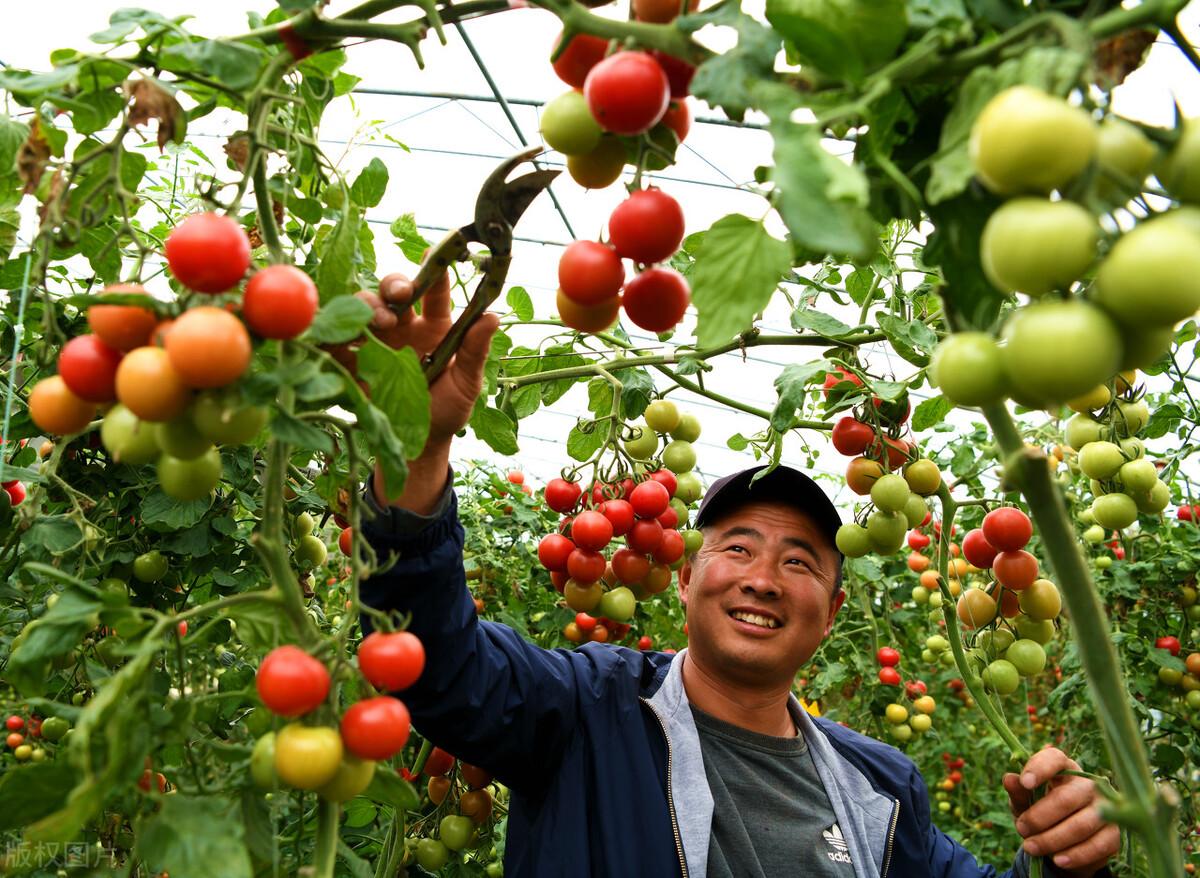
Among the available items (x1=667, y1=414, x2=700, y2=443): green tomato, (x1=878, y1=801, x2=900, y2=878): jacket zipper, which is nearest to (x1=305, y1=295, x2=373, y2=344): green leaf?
(x1=667, y1=414, x2=700, y2=443): green tomato

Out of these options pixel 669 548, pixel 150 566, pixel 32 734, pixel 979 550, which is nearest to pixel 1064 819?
pixel 979 550

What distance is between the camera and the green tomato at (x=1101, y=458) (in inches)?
66.1

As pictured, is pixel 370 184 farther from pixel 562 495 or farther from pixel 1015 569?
pixel 1015 569

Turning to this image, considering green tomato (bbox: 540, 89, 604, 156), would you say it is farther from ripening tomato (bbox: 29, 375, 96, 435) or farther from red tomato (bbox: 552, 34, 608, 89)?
ripening tomato (bbox: 29, 375, 96, 435)

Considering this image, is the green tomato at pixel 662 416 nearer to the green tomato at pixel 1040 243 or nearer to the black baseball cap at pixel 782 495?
the black baseball cap at pixel 782 495

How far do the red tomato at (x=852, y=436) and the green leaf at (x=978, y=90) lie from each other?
1.05 m

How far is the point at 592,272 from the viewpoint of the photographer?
81 centimetres

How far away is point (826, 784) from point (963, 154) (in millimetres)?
1583

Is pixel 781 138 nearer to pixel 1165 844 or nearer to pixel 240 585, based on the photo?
pixel 1165 844

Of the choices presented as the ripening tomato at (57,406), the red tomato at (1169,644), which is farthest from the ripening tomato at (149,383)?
the red tomato at (1169,644)

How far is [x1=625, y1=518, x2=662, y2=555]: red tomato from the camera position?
182 cm

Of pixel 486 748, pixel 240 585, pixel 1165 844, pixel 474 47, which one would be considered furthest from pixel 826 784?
pixel 474 47

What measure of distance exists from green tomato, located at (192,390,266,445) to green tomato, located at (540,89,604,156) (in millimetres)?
305

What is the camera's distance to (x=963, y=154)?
0.59 metres
